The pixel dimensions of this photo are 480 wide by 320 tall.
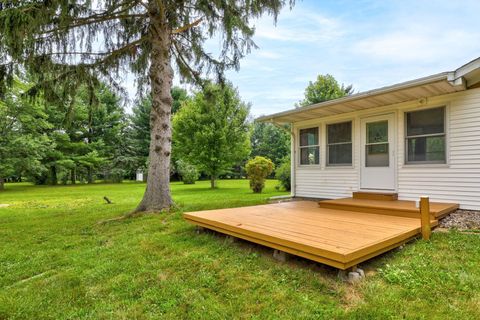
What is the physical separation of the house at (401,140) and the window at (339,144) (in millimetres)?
25

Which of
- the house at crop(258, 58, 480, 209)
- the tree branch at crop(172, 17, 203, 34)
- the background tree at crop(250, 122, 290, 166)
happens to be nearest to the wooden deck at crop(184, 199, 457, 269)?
the house at crop(258, 58, 480, 209)

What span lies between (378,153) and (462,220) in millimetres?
2242

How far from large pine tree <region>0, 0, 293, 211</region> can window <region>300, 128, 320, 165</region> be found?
107 inches

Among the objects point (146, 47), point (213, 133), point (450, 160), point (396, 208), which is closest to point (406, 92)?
point (450, 160)

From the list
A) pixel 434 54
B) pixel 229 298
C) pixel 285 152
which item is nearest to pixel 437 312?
pixel 229 298

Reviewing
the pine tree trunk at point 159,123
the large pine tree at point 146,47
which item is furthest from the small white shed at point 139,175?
the pine tree trunk at point 159,123

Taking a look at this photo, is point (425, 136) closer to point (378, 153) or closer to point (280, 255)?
point (378, 153)

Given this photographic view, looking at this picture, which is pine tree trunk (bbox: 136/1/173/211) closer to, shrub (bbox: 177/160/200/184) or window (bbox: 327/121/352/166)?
window (bbox: 327/121/352/166)

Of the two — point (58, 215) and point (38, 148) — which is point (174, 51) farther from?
point (38, 148)

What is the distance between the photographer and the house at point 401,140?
502 centimetres

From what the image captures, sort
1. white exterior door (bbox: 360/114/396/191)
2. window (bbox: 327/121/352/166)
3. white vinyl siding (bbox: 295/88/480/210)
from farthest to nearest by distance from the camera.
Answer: window (bbox: 327/121/352/166) → white exterior door (bbox: 360/114/396/191) → white vinyl siding (bbox: 295/88/480/210)

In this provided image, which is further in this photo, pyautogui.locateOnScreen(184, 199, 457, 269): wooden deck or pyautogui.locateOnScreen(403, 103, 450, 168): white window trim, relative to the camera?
pyautogui.locateOnScreen(403, 103, 450, 168): white window trim

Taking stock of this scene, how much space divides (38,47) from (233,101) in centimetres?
1087

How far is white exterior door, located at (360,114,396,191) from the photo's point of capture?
6.11 m
